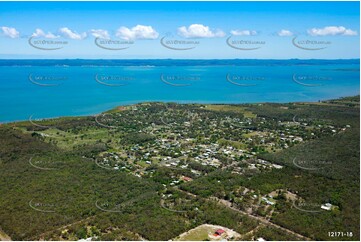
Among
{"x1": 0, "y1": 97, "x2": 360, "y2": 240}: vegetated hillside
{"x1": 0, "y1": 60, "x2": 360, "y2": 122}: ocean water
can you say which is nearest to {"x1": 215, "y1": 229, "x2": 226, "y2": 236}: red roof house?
{"x1": 0, "y1": 97, "x2": 360, "y2": 240}: vegetated hillside

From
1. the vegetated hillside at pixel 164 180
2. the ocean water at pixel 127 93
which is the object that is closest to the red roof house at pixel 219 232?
the vegetated hillside at pixel 164 180

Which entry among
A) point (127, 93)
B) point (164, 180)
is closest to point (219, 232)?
point (164, 180)

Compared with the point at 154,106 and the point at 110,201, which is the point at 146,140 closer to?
the point at 110,201

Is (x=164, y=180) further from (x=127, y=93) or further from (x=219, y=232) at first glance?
(x=127, y=93)

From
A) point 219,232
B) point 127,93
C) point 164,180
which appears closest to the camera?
point 219,232

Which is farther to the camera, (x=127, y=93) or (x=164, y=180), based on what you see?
(x=127, y=93)

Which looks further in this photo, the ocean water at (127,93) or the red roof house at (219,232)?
the ocean water at (127,93)

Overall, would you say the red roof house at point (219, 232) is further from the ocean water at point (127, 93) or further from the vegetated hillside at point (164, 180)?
the ocean water at point (127, 93)

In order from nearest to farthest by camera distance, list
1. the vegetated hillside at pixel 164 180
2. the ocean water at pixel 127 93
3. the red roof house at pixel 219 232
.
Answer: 1. the red roof house at pixel 219 232
2. the vegetated hillside at pixel 164 180
3. the ocean water at pixel 127 93

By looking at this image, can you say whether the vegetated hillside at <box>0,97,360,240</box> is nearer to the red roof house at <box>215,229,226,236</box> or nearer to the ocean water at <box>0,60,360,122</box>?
the red roof house at <box>215,229,226,236</box>

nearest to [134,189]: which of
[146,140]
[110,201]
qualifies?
[110,201]

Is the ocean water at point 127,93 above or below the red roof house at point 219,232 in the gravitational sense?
below
